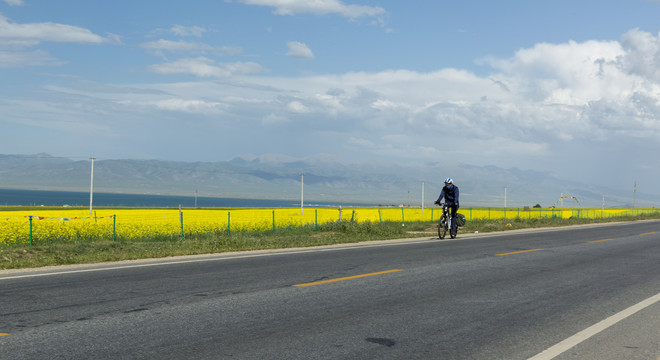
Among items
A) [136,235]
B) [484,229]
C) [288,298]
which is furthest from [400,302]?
[484,229]

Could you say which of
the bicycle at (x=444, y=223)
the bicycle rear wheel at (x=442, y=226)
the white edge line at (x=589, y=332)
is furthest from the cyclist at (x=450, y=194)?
the white edge line at (x=589, y=332)

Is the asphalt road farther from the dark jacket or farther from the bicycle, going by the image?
the bicycle

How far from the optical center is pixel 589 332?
727 centimetres

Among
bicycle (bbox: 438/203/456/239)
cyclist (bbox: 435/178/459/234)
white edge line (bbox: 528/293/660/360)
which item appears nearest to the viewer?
white edge line (bbox: 528/293/660/360)

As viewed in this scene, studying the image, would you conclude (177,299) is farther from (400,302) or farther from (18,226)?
(18,226)

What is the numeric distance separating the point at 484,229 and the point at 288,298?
2367 centimetres

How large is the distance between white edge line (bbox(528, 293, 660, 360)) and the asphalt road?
0.08ft

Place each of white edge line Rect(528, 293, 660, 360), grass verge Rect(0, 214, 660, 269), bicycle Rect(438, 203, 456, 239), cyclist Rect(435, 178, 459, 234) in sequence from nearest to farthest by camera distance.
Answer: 1. white edge line Rect(528, 293, 660, 360)
2. grass verge Rect(0, 214, 660, 269)
3. cyclist Rect(435, 178, 459, 234)
4. bicycle Rect(438, 203, 456, 239)

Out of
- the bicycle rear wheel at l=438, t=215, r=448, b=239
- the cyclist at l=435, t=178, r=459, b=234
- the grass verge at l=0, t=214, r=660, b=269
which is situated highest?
the cyclist at l=435, t=178, r=459, b=234

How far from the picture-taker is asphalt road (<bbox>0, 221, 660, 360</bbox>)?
249 inches

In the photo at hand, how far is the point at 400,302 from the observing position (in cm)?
888

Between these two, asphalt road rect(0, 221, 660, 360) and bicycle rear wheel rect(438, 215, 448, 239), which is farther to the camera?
bicycle rear wheel rect(438, 215, 448, 239)

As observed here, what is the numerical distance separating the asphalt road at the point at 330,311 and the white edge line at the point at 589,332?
2cm

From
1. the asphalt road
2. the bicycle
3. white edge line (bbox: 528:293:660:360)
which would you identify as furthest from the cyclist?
white edge line (bbox: 528:293:660:360)
